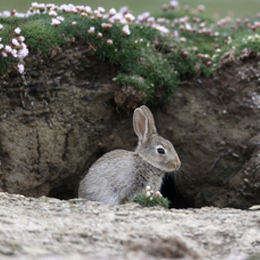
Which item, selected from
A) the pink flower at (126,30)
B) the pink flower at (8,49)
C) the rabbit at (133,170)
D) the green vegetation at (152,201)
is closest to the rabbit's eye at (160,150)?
the rabbit at (133,170)

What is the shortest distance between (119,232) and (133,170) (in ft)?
8.50

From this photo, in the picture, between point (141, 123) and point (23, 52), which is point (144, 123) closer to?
point (141, 123)

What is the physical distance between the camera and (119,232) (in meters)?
5.43

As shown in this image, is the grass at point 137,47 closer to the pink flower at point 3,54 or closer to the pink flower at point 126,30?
the pink flower at point 126,30

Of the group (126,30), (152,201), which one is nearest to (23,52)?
(126,30)

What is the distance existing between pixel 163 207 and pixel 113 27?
12.1ft

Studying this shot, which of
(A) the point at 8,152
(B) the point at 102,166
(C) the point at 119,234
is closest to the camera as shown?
(C) the point at 119,234

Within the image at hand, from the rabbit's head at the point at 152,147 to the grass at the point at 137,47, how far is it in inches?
35.2

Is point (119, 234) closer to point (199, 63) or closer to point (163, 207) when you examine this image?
point (163, 207)

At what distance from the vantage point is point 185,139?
9.91 m

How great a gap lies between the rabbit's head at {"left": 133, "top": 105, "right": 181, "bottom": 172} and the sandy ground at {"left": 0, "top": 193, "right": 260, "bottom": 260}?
1441mm


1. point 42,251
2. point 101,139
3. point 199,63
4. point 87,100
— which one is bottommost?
point 42,251

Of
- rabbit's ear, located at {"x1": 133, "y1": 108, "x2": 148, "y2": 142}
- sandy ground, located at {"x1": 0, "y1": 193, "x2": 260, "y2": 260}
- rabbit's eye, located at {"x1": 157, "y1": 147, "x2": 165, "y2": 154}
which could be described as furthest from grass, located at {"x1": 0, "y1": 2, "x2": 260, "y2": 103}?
sandy ground, located at {"x1": 0, "y1": 193, "x2": 260, "y2": 260}

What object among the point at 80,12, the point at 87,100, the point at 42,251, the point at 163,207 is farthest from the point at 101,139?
the point at 42,251
